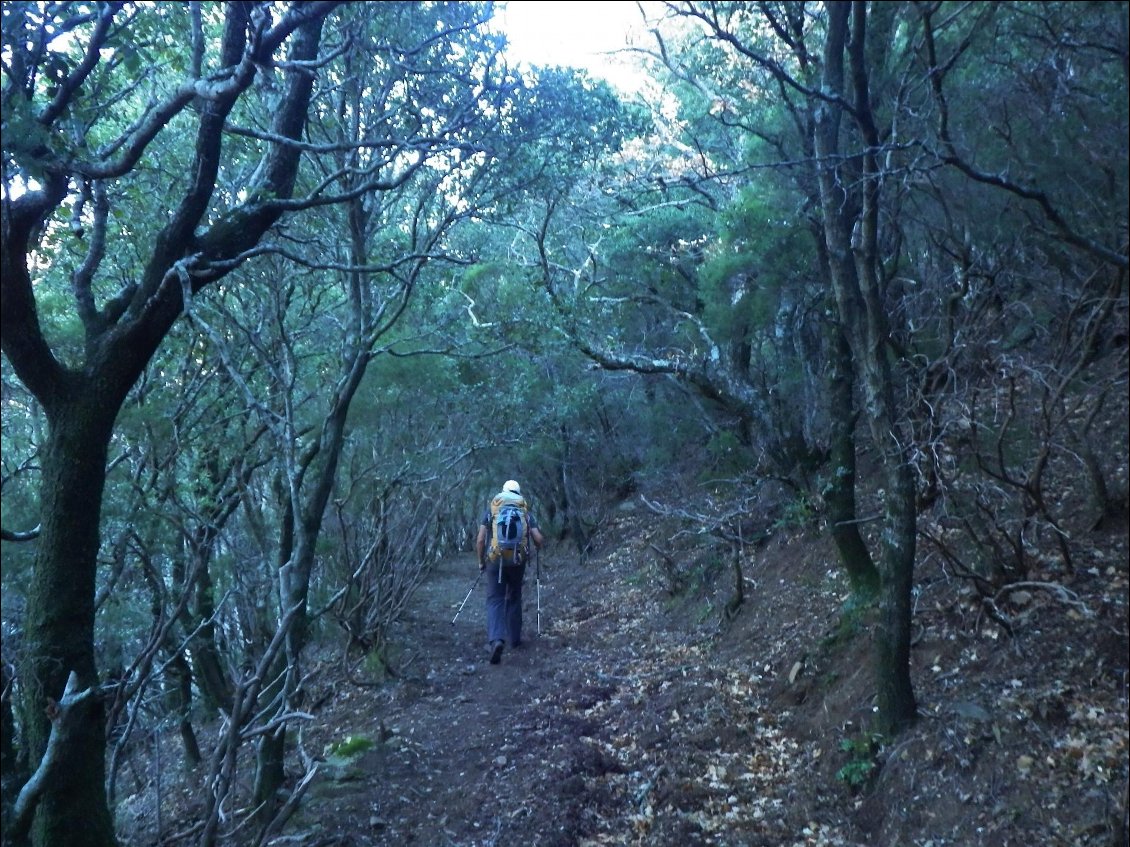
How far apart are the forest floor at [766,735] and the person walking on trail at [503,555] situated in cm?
42

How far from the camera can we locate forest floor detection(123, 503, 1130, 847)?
492cm

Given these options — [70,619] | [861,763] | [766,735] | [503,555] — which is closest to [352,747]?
[503,555]

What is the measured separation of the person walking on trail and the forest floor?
1.39 ft

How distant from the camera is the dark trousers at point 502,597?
1024 centimetres

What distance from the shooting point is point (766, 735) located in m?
7.12

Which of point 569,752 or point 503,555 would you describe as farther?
point 503,555

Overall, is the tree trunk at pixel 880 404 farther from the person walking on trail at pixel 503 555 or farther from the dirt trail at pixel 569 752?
the person walking on trail at pixel 503 555

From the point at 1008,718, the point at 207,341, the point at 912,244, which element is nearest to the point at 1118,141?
the point at 1008,718

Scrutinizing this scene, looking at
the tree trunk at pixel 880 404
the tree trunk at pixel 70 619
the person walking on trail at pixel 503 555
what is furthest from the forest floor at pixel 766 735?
the tree trunk at pixel 70 619

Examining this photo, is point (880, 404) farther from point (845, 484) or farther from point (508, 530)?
point (508, 530)

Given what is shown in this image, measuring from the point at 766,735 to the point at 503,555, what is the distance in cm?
387

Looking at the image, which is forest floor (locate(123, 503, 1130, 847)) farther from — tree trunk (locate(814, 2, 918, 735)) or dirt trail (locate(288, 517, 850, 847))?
tree trunk (locate(814, 2, 918, 735))

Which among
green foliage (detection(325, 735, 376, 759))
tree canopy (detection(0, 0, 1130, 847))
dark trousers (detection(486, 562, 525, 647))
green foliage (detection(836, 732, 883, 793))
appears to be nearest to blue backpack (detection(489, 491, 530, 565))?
dark trousers (detection(486, 562, 525, 647))

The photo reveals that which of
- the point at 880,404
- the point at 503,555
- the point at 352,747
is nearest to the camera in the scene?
the point at 880,404
